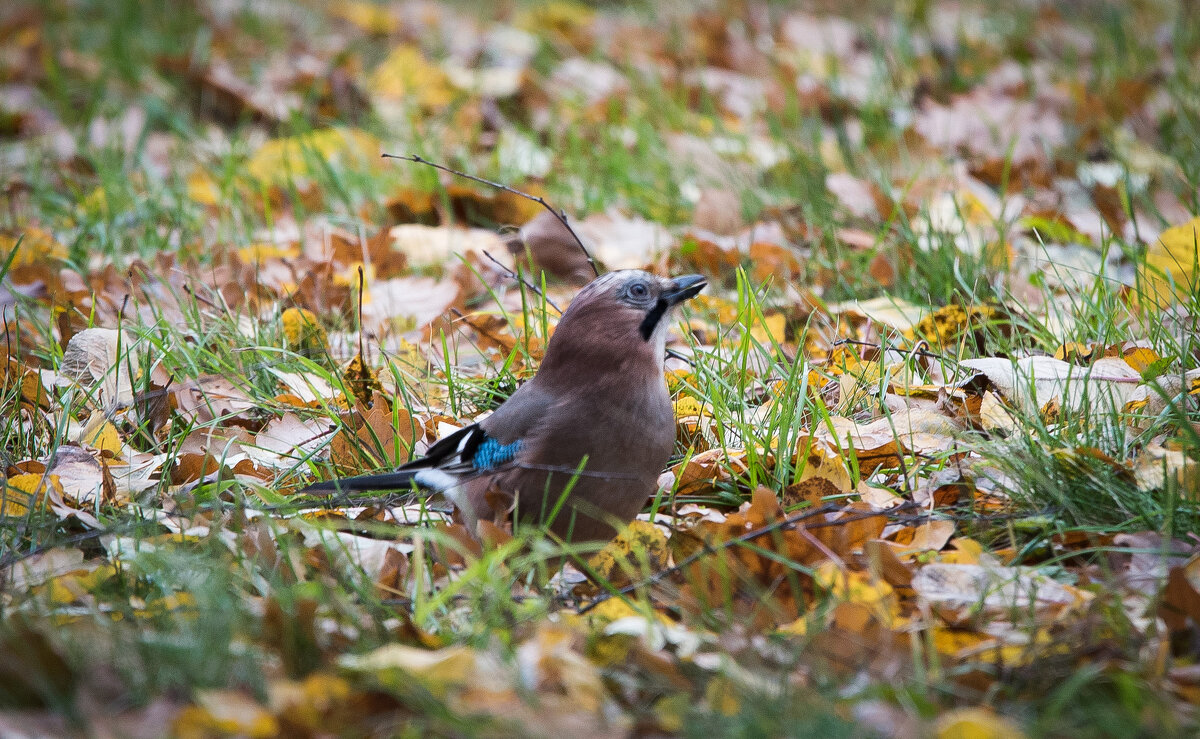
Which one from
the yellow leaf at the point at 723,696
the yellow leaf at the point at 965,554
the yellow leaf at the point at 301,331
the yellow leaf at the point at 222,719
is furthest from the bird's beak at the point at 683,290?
the yellow leaf at the point at 222,719

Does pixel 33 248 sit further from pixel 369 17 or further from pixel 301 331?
pixel 369 17

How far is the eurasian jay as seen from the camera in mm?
2328

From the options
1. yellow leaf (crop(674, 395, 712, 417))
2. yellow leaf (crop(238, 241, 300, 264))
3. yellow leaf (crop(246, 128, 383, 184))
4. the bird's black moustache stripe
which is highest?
yellow leaf (crop(246, 128, 383, 184))

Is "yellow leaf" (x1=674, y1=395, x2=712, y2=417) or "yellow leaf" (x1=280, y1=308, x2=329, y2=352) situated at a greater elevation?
"yellow leaf" (x1=280, y1=308, x2=329, y2=352)

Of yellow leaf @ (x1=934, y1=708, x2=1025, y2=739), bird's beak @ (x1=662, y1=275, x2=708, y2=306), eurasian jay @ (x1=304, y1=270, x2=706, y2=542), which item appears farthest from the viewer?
bird's beak @ (x1=662, y1=275, x2=708, y2=306)

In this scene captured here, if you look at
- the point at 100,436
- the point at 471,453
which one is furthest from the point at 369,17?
the point at 471,453

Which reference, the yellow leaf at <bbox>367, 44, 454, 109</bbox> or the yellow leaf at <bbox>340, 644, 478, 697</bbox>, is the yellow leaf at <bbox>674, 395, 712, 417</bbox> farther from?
the yellow leaf at <bbox>367, 44, 454, 109</bbox>

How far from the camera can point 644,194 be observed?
4.48 meters

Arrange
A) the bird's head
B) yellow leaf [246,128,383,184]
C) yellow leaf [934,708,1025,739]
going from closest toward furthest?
yellow leaf [934,708,1025,739]
the bird's head
yellow leaf [246,128,383,184]

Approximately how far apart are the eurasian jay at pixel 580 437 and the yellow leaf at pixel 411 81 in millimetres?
3686

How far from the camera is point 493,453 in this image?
246cm

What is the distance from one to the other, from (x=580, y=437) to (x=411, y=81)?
4.24 m

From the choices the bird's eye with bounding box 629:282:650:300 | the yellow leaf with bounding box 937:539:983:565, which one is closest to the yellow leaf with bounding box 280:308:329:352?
the bird's eye with bounding box 629:282:650:300

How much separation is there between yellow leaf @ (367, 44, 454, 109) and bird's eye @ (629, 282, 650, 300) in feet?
11.9
